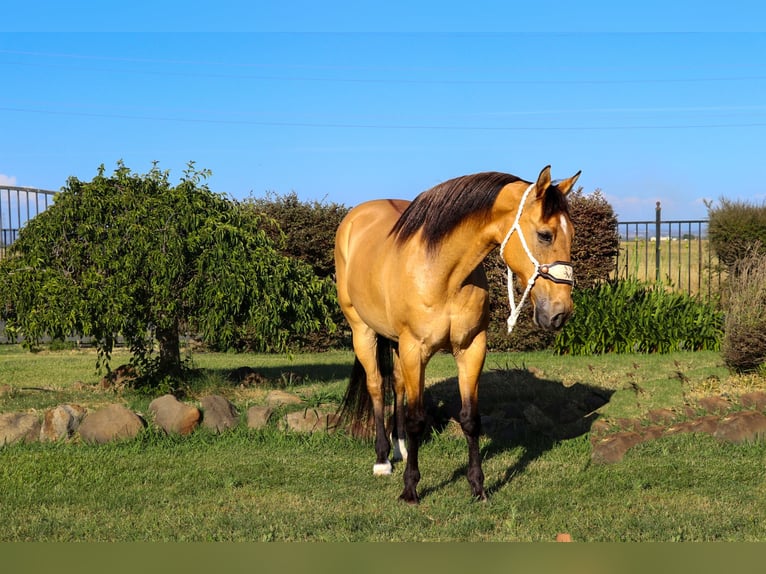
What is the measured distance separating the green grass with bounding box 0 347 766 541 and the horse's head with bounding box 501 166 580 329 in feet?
4.32

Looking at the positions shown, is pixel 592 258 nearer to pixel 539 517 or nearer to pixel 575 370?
pixel 575 370

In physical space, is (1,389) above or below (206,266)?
below

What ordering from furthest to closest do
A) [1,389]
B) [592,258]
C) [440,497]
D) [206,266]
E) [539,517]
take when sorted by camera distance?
[592,258] < [1,389] < [206,266] < [440,497] < [539,517]

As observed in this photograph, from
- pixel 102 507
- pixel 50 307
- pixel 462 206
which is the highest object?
pixel 462 206

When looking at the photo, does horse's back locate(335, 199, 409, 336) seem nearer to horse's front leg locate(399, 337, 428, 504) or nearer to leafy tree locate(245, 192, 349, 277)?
horse's front leg locate(399, 337, 428, 504)

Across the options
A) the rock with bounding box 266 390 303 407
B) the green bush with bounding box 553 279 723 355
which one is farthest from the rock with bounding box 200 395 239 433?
the green bush with bounding box 553 279 723 355

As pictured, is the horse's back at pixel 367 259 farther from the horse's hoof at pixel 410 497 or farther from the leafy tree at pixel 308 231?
the leafy tree at pixel 308 231

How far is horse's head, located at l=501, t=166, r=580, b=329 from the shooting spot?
4.89 meters

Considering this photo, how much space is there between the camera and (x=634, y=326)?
13234mm

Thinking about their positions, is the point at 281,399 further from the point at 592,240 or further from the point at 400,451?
the point at 592,240

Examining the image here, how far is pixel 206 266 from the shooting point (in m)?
8.87

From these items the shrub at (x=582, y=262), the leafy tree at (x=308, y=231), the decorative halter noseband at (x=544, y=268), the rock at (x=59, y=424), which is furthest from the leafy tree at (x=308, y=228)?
the decorative halter noseband at (x=544, y=268)

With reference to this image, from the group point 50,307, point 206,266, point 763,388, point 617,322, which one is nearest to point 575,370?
point 617,322

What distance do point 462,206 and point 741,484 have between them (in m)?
2.74
